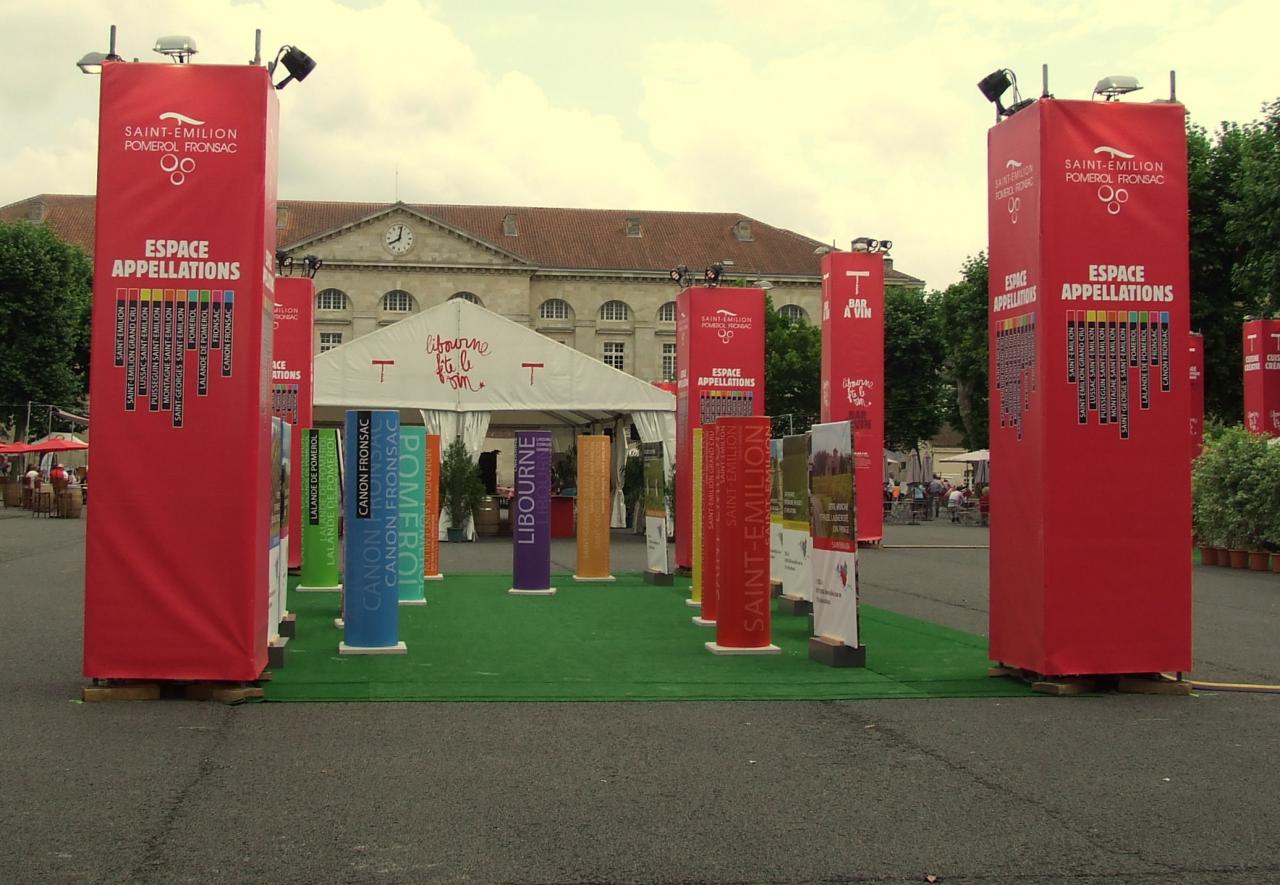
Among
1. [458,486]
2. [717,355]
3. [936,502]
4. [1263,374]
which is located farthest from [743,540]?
[936,502]

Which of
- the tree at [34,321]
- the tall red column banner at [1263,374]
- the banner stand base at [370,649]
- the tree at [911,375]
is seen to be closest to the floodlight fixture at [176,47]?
the banner stand base at [370,649]

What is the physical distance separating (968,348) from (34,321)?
33724mm

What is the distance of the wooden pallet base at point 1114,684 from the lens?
8875 mm

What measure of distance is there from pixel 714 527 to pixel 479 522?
59.3 feet

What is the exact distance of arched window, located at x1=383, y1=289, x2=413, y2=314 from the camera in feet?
247

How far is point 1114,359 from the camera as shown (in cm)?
889

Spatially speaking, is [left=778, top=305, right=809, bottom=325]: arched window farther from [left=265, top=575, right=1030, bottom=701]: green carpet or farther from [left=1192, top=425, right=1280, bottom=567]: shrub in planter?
[left=265, top=575, right=1030, bottom=701]: green carpet

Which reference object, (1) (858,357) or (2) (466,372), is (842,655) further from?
(2) (466,372)

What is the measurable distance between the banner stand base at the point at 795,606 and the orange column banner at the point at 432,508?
4936 millimetres

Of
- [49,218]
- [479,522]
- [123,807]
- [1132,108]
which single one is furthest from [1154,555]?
[49,218]

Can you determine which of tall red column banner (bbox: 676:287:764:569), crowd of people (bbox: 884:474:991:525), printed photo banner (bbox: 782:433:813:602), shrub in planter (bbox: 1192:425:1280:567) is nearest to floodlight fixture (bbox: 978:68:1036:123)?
printed photo banner (bbox: 782:433:813:602)

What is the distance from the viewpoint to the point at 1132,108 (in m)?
8.92

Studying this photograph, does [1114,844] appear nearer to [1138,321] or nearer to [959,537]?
[1138,321]

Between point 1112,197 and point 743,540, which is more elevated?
point 1112,197
